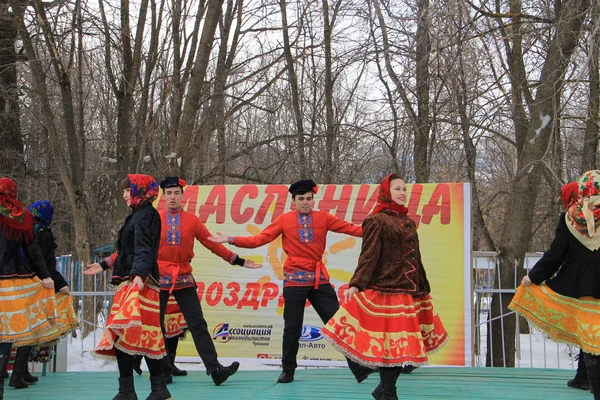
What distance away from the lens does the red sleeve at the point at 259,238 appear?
5812mm

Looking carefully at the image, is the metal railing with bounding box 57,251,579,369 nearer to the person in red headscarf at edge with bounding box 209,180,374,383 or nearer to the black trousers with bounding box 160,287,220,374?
the black trousers with bounding box 160,287,220,374

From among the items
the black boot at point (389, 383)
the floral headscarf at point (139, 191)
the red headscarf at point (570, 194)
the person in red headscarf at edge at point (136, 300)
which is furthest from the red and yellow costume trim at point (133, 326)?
the red headscarf at point (570, 194)

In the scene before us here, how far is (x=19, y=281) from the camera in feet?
17.5

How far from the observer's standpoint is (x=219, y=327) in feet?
24.6

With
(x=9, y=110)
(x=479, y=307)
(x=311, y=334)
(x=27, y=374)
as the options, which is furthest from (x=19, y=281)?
(x=9, y=110)

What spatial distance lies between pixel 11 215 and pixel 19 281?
0.57 m

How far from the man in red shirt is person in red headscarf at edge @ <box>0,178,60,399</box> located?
1002 millimetres

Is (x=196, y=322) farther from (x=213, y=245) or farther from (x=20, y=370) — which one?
(x=20, y=370)

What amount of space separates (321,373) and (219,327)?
5.47 ft

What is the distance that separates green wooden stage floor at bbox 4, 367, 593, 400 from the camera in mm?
5211

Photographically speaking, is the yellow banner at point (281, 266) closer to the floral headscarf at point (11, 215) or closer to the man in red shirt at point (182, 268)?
the man in red shirt at point (182, 268)

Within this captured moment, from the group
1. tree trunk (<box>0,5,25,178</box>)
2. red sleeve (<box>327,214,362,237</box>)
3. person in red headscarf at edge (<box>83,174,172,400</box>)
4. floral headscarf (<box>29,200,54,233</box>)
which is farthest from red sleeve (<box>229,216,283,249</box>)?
tree trunk (<box>0,5,25,178</box>)

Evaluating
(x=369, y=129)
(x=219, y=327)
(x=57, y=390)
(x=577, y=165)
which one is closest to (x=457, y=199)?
(x=219, y=327)

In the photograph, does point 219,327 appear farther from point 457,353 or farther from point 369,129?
point 369,129
